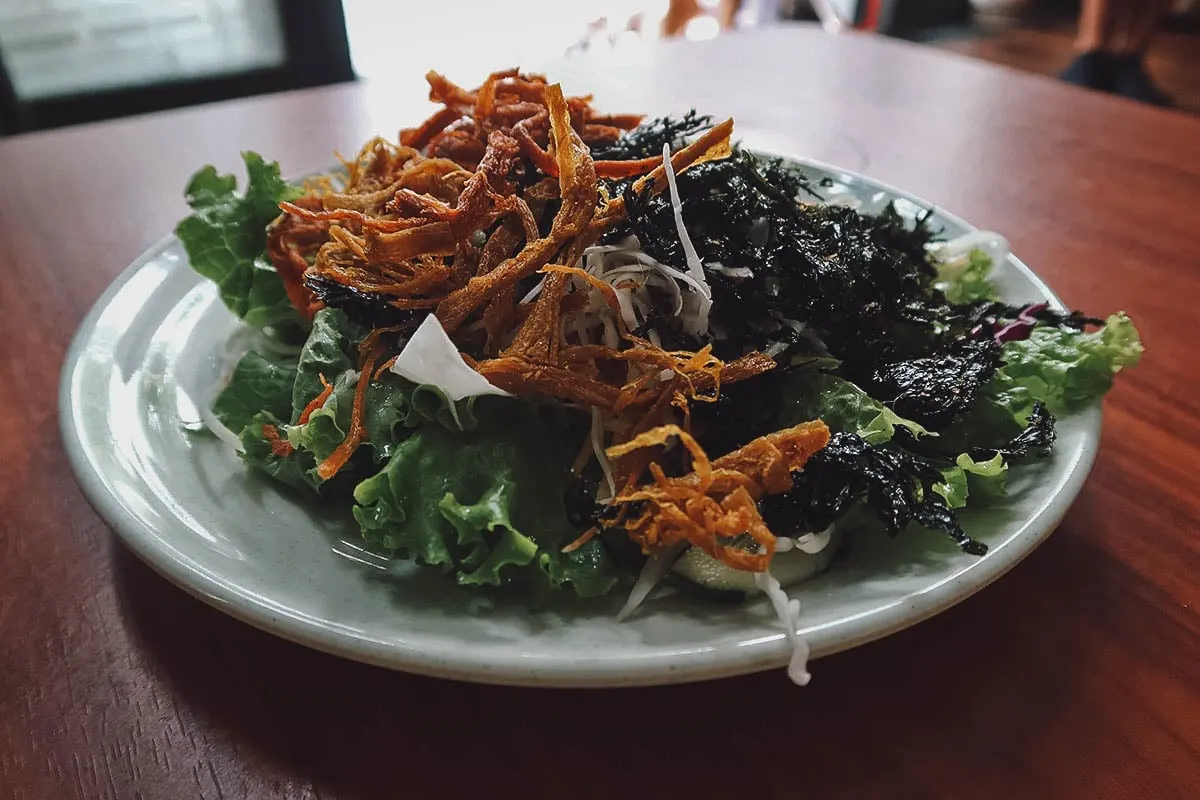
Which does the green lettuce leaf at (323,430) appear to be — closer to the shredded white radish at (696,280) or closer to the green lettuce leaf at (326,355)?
the green lettuce leaf at (326,355)

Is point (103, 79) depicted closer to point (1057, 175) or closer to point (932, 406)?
point (1057, 175)

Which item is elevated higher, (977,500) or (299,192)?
(299,192)

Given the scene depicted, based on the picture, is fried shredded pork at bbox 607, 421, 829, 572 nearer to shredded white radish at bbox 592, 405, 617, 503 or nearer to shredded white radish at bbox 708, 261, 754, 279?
shredded white radish at bbox 592, 405, 617, 503

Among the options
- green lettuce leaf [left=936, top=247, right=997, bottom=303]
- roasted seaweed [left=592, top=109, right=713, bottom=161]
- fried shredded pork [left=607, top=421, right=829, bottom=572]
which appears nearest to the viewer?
fried shredded pork [left=607, top=421, right=829, bottom=572]

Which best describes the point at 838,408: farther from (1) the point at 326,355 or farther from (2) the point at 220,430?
(2) the point at 220,430

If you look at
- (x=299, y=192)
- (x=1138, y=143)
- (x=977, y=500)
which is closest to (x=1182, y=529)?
(x=977, y=500)

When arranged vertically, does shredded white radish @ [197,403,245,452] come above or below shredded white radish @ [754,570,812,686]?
below

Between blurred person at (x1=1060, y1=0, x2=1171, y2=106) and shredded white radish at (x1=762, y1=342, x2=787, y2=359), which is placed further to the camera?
blurred person at (x1=1060, y1=0, x2=1171, y2=106)

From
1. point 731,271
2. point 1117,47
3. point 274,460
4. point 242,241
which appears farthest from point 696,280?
point 1117,47

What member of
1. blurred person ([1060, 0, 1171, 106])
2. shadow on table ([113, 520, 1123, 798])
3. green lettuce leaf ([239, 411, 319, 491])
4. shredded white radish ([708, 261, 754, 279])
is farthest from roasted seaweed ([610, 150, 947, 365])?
blurred person ([1060, 0, 1171, 106])
